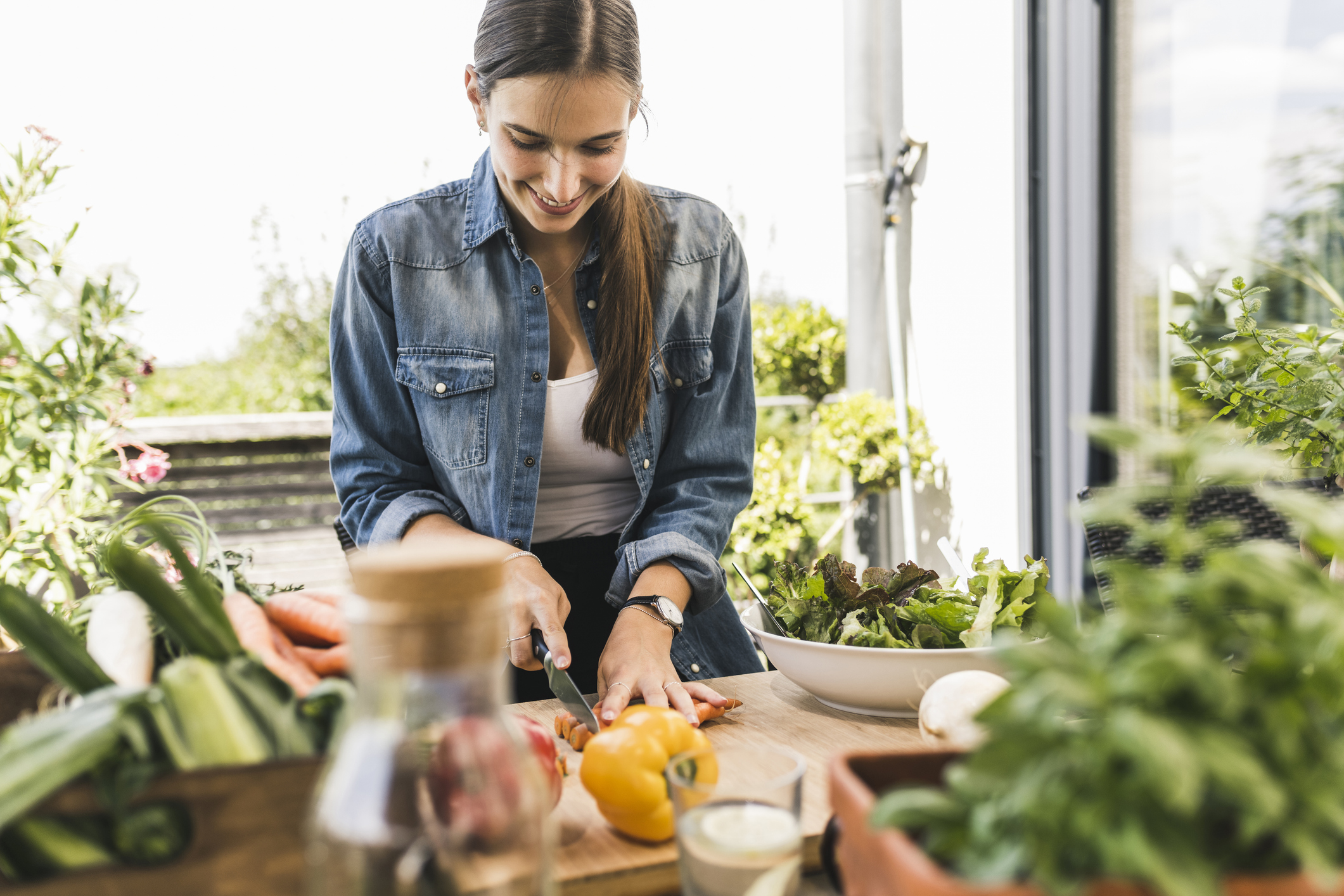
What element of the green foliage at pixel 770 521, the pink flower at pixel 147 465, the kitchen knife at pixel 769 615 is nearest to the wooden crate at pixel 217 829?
the kitchen knife at pixel 769 615

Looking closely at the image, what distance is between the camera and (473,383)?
4.82 feet

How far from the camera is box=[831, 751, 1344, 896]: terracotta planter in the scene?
1.20 ft

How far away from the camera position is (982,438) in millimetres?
3510

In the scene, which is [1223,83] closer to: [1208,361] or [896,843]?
[1208,361]

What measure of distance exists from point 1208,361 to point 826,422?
2.85 m

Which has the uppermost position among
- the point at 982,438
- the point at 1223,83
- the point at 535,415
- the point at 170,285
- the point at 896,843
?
the point at 1223,83

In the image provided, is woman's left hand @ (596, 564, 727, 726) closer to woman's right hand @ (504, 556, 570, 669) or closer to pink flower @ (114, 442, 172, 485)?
woman's right hand @ (504, 556, 570, 669)

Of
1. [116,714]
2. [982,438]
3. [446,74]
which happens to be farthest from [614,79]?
[446,74]

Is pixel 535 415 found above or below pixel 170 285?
below

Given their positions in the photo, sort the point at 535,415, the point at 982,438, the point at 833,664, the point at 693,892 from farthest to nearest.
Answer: the point at 982,438
the point at 535,415
the point at 833,664
the point at 693,892

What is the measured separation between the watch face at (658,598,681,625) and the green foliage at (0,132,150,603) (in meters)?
1.32

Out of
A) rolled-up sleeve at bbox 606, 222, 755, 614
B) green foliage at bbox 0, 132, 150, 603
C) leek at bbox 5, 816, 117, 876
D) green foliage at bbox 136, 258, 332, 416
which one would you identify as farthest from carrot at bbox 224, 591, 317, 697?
green foliage at bbox 136, 258, 332, 416

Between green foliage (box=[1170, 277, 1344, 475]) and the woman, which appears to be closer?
green foliage (box=[1170, 277, 1344, 475])

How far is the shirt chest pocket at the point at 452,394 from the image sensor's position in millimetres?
1453
